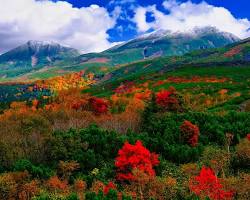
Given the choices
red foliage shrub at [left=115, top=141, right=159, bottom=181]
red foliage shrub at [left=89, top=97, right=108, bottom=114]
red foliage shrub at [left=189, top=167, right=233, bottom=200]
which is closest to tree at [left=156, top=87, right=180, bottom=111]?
red foliage shrub at [left=89, top=97, right=108, bottom=114]

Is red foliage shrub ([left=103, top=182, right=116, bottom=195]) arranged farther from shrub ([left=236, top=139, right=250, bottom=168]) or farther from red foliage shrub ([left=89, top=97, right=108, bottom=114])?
red foliage shrub ([left=89, top=97, right=108, bottom=114])

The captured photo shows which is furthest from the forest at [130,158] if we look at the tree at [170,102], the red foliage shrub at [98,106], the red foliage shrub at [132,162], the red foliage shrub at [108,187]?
the red foliage shrub at [98,106]

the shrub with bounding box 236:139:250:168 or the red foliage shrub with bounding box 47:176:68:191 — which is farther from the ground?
the red foliage shrub with bounding box 47:176:68:191

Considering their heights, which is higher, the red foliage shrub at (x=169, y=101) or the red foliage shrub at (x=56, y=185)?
the red foliage shrub at (x=169, y=101)

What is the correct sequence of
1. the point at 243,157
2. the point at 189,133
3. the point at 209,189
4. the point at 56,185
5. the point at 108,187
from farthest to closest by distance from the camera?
the point at 189,133, the point at 243,157, the point at 56,185, the point at 108,187, the point at 209,189

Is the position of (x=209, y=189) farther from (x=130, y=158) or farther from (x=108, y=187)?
(x=130, y=158)

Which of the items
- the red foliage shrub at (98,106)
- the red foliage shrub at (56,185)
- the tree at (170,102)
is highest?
the tree at (170,102)

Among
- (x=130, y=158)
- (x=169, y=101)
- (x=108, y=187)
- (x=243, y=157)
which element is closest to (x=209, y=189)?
(x=108, y=187)

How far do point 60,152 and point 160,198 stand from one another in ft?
96.4

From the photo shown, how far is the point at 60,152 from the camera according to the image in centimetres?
7850

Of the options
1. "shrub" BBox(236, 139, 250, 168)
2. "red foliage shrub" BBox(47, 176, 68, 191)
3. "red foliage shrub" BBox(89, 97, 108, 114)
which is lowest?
"shrub" BBox(236, 139, 250, 168)

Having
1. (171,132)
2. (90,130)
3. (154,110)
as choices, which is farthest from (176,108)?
(90,130)

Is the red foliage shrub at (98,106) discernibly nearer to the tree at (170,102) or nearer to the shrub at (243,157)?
the tree at (170,102)

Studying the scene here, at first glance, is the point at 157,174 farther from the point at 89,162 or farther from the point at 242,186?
the point at 242,186
